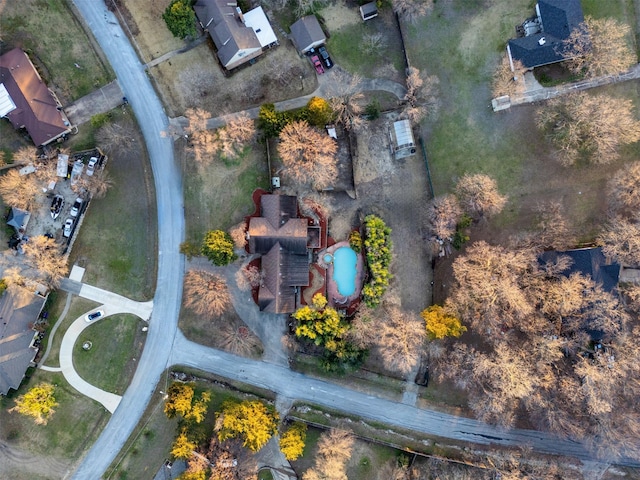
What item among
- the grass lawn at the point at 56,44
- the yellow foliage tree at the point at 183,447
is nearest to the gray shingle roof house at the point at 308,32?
the grass lawn at the point at 56,44

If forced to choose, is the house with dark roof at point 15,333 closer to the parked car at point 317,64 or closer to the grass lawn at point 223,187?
the grass lawn at point 223,187

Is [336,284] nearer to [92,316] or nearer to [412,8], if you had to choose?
[92,316]

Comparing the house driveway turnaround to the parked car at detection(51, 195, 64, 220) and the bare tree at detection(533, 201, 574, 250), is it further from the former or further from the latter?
the bare tree at detection(533, 201, 574, 250)

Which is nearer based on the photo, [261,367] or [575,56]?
[575,56]

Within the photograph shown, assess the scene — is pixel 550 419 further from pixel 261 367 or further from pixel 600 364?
pixel 261 367

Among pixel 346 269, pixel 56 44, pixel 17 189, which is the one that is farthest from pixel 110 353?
pixel 56 44

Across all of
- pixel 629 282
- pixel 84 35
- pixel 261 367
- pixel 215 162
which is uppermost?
pixel 84 35

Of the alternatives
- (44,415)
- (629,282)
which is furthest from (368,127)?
(44,415)
